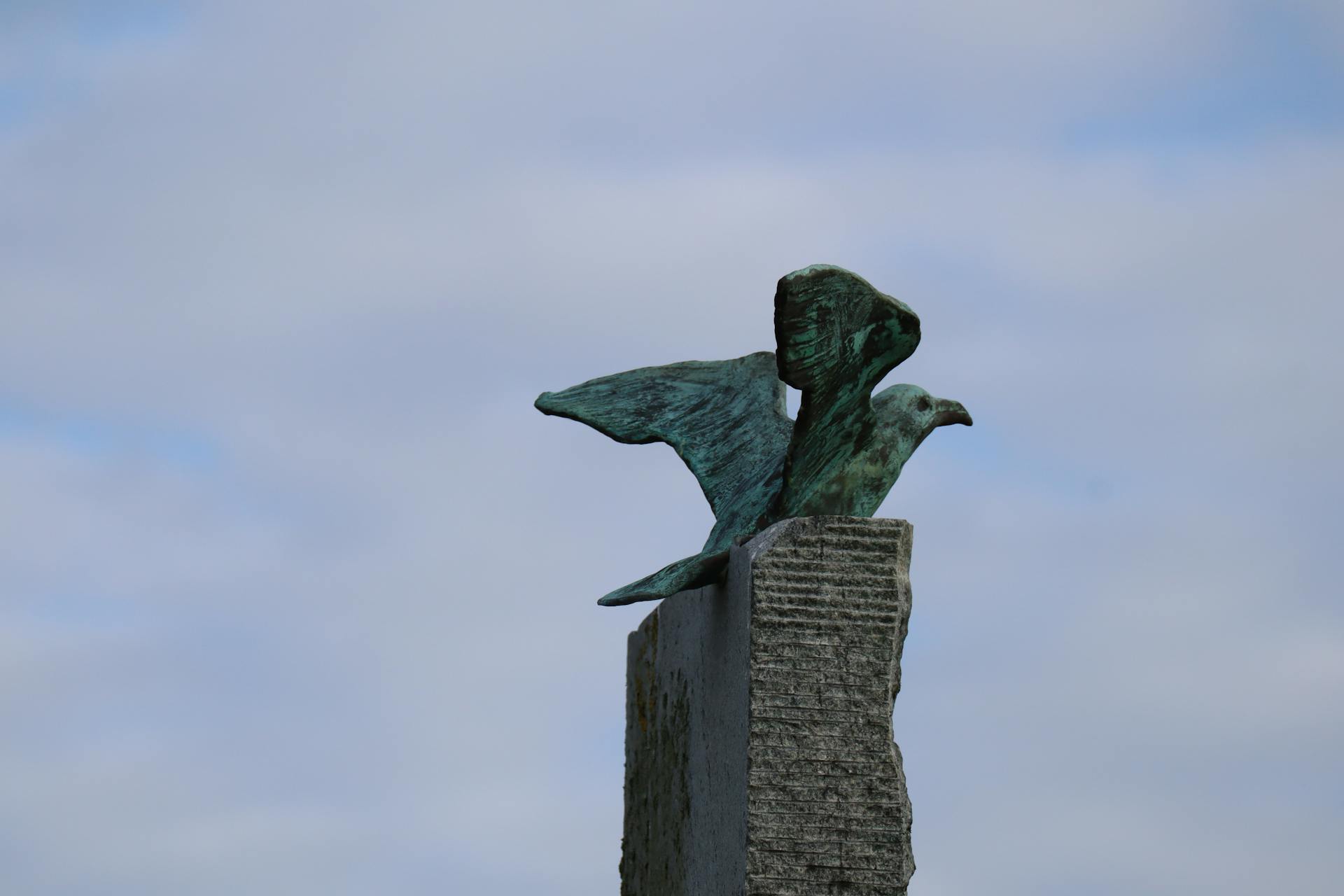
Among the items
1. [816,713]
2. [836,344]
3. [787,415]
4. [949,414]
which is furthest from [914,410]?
[816,713]

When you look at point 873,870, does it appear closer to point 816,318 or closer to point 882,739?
point 882,739

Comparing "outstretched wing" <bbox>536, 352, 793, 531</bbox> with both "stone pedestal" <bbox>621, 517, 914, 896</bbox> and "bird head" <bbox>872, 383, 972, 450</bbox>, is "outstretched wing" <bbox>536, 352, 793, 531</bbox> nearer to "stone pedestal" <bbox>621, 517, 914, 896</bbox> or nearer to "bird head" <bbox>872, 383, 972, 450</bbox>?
"bird head" <bbox>872, 383, 972, 450</bbox>

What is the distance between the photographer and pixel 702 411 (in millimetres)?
5352

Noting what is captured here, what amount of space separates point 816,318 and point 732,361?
4.45ft

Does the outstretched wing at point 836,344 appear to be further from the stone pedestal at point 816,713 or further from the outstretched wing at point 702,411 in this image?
the outstretched wing at point 702,411

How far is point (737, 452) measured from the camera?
5.21 meters

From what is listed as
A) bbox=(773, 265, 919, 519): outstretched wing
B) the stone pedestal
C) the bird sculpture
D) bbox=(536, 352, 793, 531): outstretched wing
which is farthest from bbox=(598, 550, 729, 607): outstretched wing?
bbox=(536, 352, 793, 531): outstretched wing

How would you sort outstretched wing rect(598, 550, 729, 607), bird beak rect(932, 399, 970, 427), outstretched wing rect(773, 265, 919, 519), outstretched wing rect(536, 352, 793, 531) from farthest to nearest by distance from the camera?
outstretched wing rect(536, 352, 793, 531)
bird beak rect(932, 399, 970, 427)
outstretched wing rect(598, 550, 729, 607)
outstretched wing rect(773, 265, 919, 519)

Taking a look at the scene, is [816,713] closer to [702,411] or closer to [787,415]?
[787,415]

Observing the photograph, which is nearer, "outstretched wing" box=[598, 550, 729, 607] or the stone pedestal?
the stone pedestal

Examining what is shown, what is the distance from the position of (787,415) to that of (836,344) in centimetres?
116

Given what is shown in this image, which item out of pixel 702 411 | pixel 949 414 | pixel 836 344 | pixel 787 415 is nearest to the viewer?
pixel 836 344

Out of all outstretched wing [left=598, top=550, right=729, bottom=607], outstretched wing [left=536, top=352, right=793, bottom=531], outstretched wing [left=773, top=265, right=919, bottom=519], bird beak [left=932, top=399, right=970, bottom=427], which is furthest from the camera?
outstretched wing [left=536, top=352, right=793, bottom=531]

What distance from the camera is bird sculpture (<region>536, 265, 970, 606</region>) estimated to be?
13.3 ft
